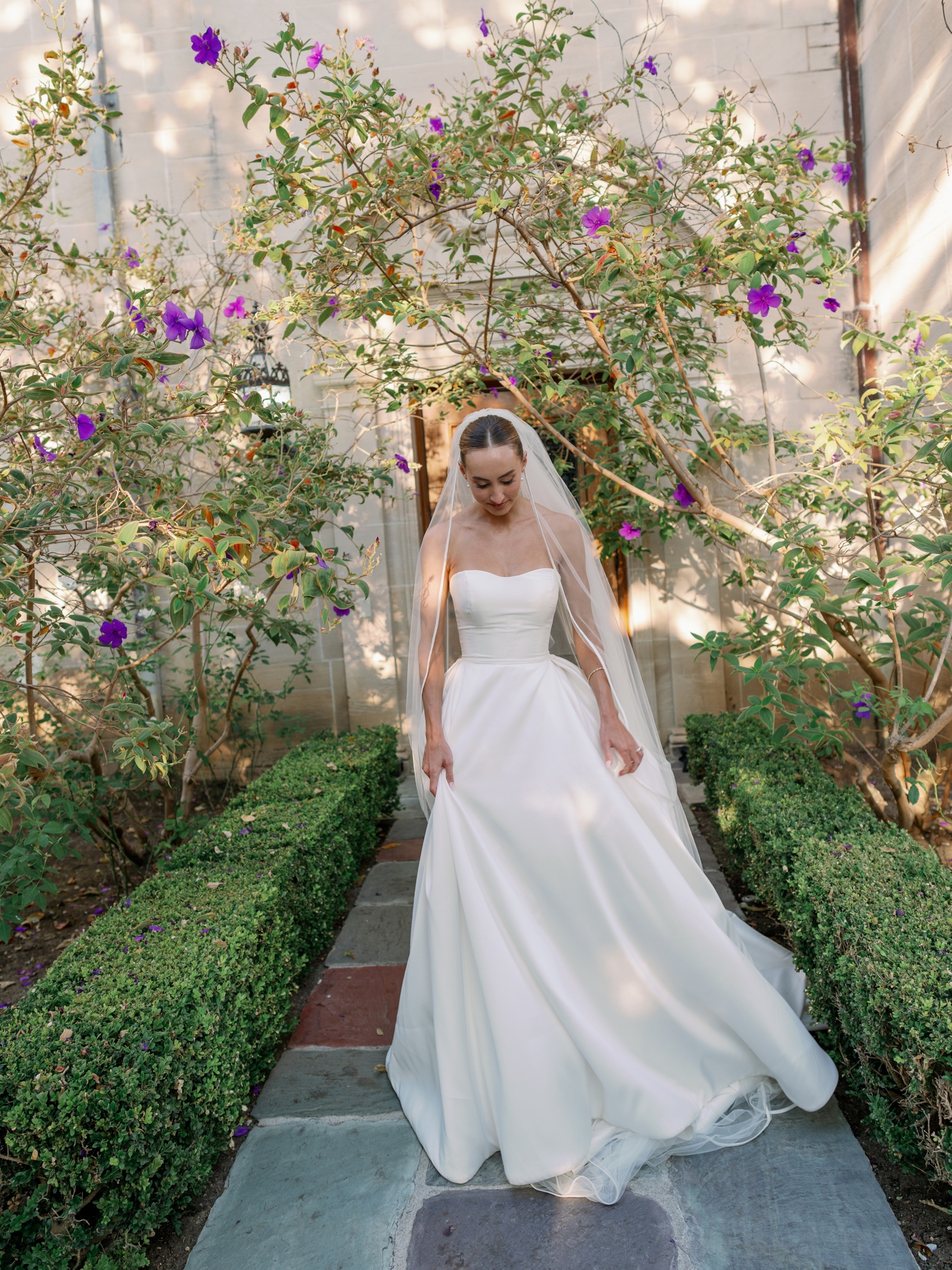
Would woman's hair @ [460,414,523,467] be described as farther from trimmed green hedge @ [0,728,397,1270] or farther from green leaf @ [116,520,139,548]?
trimmed green hedge @ [0,728,397,1270]

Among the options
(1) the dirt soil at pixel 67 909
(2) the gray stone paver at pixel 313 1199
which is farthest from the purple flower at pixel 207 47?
(2) the gray stone paver at pixel 313 1199

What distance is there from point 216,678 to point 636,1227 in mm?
4232

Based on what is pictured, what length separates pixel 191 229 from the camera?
5773mm

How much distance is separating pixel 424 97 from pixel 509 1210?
6.18m

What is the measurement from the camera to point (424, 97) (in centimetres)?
552

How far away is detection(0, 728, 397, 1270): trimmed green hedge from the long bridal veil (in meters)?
0.76

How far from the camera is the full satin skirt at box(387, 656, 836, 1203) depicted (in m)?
2.21

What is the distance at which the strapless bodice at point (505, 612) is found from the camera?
2.68m

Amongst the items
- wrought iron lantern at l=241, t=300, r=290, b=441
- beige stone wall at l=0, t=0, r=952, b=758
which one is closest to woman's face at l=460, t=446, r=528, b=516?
beige stone wall at l=0, t=0, r=952, b=758

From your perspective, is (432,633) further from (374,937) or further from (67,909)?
(67,909)

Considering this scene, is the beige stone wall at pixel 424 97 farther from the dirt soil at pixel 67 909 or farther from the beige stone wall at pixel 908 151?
the dirt soil at pixel 67 909

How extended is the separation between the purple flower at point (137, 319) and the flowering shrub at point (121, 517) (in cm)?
1

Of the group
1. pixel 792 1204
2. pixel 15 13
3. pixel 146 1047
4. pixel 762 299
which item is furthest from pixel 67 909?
pixel 15 13

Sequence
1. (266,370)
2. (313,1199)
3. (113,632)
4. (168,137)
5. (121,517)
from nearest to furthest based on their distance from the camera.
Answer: (313,1199) → (121,517) → (113,632) → (266,370) → (168,137)
